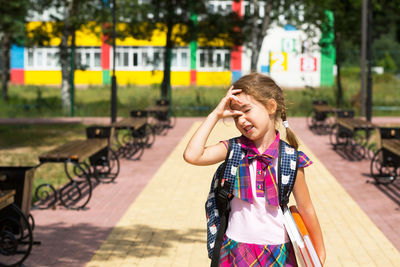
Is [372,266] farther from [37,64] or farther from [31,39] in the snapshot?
[37,64]

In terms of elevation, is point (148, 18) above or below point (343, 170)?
above

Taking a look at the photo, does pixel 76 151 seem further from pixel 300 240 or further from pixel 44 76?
pixel 44 76

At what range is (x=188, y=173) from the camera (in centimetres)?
1287

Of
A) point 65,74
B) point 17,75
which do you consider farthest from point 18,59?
point 65,74

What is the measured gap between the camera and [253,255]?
359cm

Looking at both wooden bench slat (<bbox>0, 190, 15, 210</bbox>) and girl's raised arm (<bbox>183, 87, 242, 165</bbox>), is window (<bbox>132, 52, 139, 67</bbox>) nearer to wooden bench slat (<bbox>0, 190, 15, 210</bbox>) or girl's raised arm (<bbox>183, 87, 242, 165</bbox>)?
wooden bench slat (<bbox>0, 190, 15, 210</bbox>)

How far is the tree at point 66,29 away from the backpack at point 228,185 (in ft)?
73.6

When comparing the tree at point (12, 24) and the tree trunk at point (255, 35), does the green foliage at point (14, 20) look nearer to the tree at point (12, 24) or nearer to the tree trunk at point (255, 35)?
the tree at point (12, 24)

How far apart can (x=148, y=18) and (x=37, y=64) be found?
2435 cm

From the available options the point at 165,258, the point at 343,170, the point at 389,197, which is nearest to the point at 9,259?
the point at 165,258

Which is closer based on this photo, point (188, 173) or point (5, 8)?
point (188, 173)

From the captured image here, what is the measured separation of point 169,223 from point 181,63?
40.1 meters

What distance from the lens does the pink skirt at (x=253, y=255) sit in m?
3.59

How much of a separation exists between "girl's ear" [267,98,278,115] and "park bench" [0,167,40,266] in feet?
11.8
